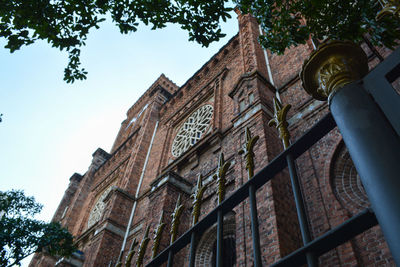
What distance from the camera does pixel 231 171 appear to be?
7516 mm

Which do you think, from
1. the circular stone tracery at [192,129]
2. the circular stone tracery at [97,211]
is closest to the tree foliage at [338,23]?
the circular stone tracery at [192,129]

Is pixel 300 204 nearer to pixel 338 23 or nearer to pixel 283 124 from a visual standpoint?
pixel 283 124

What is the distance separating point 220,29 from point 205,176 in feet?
15.3

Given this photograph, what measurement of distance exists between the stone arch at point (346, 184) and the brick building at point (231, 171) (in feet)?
0.05

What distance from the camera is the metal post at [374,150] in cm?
115

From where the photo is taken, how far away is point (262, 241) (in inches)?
177

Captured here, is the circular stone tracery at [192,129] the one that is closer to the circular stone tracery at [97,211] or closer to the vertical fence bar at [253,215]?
the circular stone tracery at [97,211]

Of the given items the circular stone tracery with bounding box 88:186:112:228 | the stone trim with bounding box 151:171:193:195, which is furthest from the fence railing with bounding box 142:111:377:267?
the circular stone tracery with bounding box 88:186:112:228

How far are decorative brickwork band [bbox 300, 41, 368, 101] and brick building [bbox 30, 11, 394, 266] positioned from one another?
5.48 ft

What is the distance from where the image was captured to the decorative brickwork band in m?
1.71

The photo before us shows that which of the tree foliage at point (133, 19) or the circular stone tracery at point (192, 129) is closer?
the tree foliage at point (133, 19)

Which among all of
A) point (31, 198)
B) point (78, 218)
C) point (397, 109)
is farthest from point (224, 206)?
point (78, 218)

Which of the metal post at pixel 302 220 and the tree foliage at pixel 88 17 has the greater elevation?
the tree foliage at pixel 88 17

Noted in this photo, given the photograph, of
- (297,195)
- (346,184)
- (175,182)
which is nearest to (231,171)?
(175,182)
